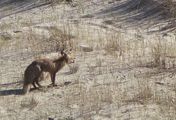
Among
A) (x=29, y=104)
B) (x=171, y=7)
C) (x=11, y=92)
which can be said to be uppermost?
(x=171, y=7)

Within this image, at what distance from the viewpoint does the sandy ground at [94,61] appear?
870 centimetres

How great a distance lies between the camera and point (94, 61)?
1090cm

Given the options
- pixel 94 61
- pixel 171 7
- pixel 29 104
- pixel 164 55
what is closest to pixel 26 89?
pixel 29 104

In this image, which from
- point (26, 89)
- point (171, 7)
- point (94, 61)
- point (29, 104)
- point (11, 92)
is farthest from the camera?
point (171, 7)

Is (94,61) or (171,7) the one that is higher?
(171,7)

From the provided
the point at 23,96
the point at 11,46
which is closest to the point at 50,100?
the point at 23,96

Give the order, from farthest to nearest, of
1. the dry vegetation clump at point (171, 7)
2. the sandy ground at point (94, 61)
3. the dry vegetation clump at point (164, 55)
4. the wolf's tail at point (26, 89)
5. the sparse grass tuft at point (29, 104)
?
1. the dry vegetation clump at point (171, 7)
2. the dry vegetation clump at point (164, 55)
3. the wolf's tail at point (26, 89)
4. the sparse grass tuft at point (29, 104)
5. the sandy ground at point (94, 61)

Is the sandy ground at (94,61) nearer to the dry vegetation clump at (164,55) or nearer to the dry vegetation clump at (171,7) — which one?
the dry vegetation clump at (164,55)

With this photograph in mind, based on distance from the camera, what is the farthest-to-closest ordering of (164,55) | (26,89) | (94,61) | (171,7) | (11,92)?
(171,7) → (94,61) → (164,55) → (11,92) → (26,89)

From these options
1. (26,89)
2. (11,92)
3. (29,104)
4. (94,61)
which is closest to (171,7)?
(94,61)

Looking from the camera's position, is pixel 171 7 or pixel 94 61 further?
pixel 171 7

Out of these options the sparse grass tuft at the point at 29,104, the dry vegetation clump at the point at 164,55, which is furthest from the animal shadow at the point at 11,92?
the dry vegetation clump at the point at 164,55

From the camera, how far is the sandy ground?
28.6 ft

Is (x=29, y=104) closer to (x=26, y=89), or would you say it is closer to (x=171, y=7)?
(x=26, y=89)
